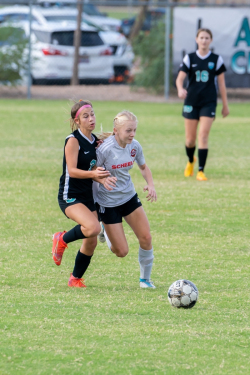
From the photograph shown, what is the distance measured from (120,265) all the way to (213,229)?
5.50 ft

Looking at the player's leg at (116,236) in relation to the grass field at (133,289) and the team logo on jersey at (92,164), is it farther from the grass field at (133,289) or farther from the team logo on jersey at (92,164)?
the team logo on jersey at (92,164)

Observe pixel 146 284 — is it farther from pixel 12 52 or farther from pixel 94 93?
pixel 94 93

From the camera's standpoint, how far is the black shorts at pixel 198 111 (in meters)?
10.1

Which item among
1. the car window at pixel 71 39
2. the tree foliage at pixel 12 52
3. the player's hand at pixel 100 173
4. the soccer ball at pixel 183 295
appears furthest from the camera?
the car window at pixel 71 39

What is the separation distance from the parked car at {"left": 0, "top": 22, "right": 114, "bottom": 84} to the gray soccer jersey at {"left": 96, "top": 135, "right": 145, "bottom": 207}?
52.0ft

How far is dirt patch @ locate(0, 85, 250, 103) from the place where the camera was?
21375 millimetres

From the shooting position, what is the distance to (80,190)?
17.9 ft

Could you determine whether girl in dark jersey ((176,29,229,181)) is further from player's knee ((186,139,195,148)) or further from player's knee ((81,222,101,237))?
player's knee ((81,222,101,237))

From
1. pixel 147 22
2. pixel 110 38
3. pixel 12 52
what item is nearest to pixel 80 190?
pixel 12 52

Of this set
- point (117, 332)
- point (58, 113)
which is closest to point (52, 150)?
point (58, 113)

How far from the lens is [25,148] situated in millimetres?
12797

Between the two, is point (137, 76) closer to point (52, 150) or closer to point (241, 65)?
point (241, 65)

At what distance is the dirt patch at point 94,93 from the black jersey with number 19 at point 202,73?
431 inches

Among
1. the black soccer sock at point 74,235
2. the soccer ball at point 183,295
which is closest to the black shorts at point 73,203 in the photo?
the black soccer sock at point 74,235
